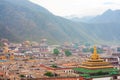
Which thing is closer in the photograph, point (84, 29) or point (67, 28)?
point (67, 28)

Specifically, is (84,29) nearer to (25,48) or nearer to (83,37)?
(83,37)

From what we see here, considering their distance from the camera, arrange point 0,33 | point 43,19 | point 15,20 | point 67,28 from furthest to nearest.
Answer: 1. point 67,28
2. point 43,19
3. point 15,20
4. point 0,33

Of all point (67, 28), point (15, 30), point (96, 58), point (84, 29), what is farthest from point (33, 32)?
point (96, 58)

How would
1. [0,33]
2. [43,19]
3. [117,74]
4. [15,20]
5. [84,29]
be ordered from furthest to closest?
[84,29] < [43,19] < [15,20] < [0,33] < [117,74]

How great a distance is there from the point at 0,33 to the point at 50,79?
81920mm

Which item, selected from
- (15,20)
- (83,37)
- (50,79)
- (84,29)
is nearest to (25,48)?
(15,20)

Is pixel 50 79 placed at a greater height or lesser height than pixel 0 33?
lesser

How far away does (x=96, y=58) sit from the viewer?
35625 mm

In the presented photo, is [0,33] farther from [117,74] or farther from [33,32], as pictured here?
[117,74]

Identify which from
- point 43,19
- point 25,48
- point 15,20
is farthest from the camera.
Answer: point 43,19

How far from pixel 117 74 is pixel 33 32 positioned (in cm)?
9349

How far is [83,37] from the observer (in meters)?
158

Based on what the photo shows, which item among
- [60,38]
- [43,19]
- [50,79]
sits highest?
[43,19]

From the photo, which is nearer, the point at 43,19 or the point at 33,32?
the point at 33,32
